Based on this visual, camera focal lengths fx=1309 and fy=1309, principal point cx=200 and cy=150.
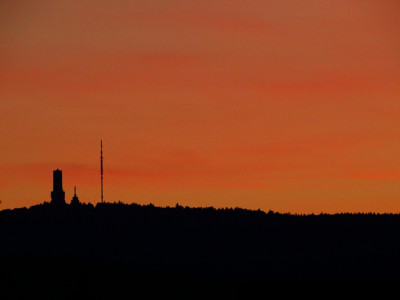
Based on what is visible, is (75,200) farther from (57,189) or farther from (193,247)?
(193,247)

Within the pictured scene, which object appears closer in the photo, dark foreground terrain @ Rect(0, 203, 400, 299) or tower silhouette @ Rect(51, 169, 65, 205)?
dark foreground terrain @ Rect(0, 203, 400, 299)

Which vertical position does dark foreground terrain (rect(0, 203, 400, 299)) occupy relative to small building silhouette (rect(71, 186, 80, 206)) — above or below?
below

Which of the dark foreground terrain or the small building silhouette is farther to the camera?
the small building silhouette

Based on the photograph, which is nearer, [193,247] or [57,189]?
[193,247]

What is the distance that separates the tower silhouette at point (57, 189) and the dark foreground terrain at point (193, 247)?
66cm

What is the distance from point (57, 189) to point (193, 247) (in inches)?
388

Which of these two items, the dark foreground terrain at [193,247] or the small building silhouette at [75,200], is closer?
the dark foreground terrain at [193,247]

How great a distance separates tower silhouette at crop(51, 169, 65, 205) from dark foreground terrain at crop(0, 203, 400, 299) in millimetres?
657

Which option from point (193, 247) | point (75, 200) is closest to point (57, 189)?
point (75, 200)

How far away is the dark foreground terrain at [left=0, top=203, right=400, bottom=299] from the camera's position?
71.5 m

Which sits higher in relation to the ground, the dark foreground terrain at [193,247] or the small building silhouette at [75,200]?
the small building silhouette at [75,200]

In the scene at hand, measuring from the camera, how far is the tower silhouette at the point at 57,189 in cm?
8256

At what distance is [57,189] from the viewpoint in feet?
271

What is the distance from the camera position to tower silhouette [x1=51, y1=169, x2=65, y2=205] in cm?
8256
